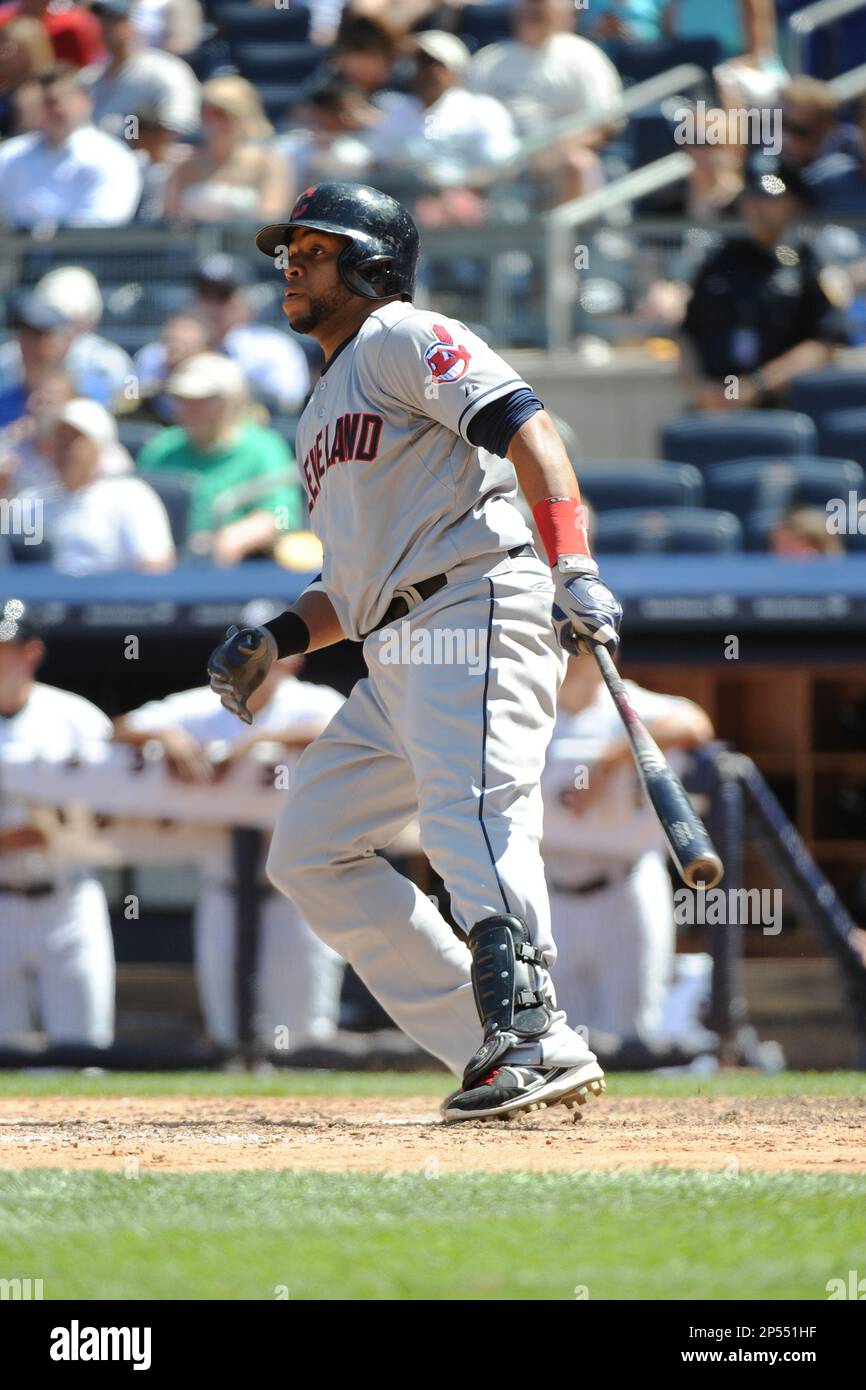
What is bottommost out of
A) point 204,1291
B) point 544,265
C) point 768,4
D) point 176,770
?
point 204,1291

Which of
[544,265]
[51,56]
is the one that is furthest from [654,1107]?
[51,56]

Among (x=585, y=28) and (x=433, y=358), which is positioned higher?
(x=585, y=28)

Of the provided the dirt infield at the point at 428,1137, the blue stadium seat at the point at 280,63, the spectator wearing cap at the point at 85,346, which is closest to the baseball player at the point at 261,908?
the dirt infield at the point at 428,1137

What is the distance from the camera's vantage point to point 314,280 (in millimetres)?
3834

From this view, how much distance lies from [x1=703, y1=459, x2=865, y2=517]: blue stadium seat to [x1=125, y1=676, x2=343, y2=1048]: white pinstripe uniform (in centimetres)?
247

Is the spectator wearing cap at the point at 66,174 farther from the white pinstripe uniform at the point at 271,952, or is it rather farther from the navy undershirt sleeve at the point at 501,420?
the navy undershirt sleeve at the point at 501,420

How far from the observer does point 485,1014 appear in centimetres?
354

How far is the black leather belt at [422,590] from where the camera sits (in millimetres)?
3701

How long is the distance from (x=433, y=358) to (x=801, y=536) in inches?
176

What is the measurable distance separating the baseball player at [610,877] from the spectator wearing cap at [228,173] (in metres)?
4.16

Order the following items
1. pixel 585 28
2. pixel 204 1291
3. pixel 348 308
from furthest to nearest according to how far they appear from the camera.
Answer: pixel 585 28, pixel 348 308, pixel 204 1291

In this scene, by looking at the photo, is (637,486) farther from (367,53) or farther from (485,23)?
(485,23)

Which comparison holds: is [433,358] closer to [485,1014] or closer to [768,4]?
[485,1014]

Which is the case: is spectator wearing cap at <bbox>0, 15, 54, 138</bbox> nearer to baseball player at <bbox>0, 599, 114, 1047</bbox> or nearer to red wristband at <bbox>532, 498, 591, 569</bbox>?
baseball player at <bbox>0, 599, 114, 1047</bbox>
